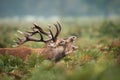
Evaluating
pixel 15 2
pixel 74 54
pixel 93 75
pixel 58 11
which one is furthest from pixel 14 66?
pixel 15 2

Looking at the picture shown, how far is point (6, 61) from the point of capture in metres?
10.6

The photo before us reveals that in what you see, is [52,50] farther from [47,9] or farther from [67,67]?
[47,9]

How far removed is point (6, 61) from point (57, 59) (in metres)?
1.09

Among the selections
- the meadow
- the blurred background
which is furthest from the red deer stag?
A: the blurred background

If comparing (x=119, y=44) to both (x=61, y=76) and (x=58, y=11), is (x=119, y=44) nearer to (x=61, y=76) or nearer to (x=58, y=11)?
(x=61, y=76)

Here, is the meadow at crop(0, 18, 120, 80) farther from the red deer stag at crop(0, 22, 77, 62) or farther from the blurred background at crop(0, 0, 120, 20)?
the blurred background at crop(0, 0, 120, 20)

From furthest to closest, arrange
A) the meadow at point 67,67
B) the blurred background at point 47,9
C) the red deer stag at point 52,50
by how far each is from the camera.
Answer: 1. the blurred background at point 47,9
2. the red deer stag at point 52,50
3. the meadow at point 67,67

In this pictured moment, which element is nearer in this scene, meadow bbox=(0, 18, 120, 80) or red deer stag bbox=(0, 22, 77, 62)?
A: meadow bbox=(0, 18, 120, 80)

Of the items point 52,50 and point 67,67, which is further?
point 52,50

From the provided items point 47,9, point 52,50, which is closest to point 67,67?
point 52,50

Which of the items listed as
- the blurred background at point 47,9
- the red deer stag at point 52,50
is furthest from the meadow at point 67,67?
the blurred background at point 47,9

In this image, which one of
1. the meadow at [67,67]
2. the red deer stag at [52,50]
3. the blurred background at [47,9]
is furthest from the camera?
the blurred background at [47,9]

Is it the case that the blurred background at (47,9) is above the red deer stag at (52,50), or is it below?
below

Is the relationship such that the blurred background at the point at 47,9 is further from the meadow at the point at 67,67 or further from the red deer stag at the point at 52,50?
the meadow at the point at 67,67
